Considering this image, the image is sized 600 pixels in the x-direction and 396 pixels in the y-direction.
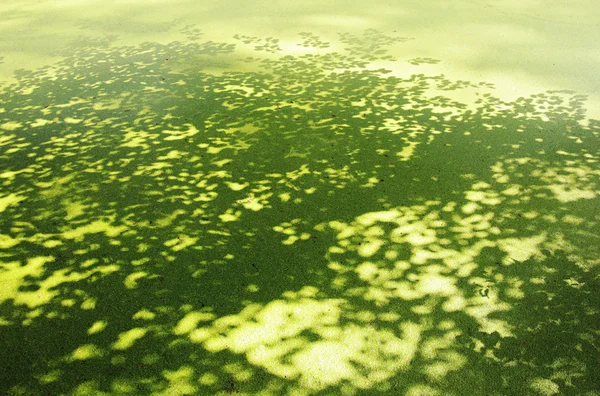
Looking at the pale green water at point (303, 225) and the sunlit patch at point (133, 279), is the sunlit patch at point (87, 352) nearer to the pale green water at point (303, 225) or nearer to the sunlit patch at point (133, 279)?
the pale green water at point (303, 225)

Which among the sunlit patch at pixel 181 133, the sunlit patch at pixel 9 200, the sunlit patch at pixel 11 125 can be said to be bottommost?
the sunlit patch at pixel 9 200

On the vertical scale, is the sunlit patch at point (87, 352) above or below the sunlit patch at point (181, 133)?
below

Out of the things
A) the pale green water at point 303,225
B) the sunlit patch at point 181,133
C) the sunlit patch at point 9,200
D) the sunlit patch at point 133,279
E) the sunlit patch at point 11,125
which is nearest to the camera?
the pale green water at point 303,225

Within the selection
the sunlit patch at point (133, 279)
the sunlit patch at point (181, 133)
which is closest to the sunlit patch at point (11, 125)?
the sunlit patch at point (181, 133)

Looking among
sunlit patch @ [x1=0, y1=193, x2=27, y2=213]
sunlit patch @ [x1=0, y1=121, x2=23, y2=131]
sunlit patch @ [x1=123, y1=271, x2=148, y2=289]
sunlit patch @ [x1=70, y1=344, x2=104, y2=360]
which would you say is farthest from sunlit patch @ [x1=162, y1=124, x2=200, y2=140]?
sunlit patch @ [x1=70, y1=344, x2=104, y2=360]

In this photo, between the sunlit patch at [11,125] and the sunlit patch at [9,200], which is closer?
the sunlit patch at [9,200]

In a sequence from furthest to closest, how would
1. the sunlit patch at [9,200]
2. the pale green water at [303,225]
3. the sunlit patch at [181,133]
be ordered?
the sunlit patch at [181,133] → the sunlit patch at [9,200] → the pale green water at [303,225]

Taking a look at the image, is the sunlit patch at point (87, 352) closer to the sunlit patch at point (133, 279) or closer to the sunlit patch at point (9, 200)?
the sunlit patch at point (133, 279)

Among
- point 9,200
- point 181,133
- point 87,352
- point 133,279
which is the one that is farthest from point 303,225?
point 9,200

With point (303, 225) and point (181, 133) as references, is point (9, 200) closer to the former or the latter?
point (181, 133)
